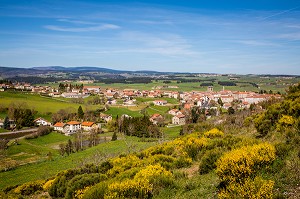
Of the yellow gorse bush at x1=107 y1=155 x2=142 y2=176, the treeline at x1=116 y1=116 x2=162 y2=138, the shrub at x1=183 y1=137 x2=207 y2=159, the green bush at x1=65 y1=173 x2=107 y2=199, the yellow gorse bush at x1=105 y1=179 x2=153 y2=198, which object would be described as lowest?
the treeline at x1=116 y1=116 x2=162 y2=138

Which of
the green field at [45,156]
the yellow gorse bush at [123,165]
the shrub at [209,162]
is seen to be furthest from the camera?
the green field at [45,156]

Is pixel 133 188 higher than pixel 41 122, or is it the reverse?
pixel 133 188

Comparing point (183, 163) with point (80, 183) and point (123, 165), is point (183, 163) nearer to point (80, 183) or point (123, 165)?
point (123, 165)

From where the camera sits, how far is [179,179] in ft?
37.3

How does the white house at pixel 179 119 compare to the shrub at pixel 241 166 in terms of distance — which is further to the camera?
the white house at pixel 179 119

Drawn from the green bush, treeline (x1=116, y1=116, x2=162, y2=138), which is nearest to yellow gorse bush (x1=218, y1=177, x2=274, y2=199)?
the green bush

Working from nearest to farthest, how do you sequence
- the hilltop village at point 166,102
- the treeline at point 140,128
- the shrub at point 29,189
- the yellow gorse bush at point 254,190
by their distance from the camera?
the yellow gorse bush at point 254,190 → the shrub at point 29,189 → the treeline at point 140,128 → the hilltop village at point 166,102

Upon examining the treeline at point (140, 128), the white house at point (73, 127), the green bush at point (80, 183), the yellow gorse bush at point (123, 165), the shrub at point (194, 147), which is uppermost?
the shrub at point (194, 147)

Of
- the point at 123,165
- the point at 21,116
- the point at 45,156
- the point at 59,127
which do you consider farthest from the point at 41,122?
the point at 123,165

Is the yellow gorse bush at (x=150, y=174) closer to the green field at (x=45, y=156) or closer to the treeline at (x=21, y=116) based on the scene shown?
the green field at (x=45, y=156)

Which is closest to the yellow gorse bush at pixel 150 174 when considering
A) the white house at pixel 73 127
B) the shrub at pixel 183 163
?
the shrub at pixel 183 163

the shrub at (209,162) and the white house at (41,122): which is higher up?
the shrub at (209,162)

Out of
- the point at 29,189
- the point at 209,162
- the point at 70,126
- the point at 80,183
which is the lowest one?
the point at 70,126

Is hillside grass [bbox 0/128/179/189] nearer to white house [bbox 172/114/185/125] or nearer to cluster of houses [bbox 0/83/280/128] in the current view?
cluster of houses [bbox 0/83/280/128]
